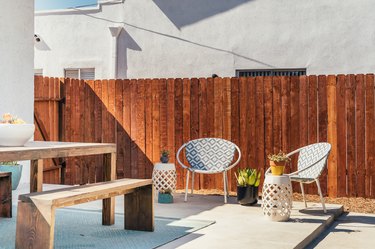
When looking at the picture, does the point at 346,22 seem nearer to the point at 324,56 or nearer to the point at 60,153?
the point at 324,56

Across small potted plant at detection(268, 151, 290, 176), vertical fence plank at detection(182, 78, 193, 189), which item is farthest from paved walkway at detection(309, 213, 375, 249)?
vertical fence plank at detection(182, 78, 193, 189)

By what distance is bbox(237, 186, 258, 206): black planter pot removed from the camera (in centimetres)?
696

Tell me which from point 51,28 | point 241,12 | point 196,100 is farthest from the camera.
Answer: point 51,28

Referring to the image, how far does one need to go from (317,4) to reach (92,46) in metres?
4.69

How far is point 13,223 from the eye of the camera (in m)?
5.43

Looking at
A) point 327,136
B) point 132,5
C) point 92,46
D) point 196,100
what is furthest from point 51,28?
point 327,136

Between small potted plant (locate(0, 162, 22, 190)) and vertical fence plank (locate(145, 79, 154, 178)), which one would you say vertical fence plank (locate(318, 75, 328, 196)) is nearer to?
vertical fence plank (locate(145, 79, 154, 178))

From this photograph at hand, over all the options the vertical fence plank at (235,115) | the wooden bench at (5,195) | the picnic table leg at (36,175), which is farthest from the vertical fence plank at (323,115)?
the picnic table leg at (36,175)

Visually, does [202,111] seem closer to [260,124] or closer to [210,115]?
[210,115]

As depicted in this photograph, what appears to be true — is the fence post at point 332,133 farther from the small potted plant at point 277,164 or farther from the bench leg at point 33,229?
the bench leg at point 33,229

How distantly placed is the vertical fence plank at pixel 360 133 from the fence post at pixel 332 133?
11.5 inches

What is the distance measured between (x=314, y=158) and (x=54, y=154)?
137 inches

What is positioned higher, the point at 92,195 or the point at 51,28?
the point at 51,28

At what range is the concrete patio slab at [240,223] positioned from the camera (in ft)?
15.8
